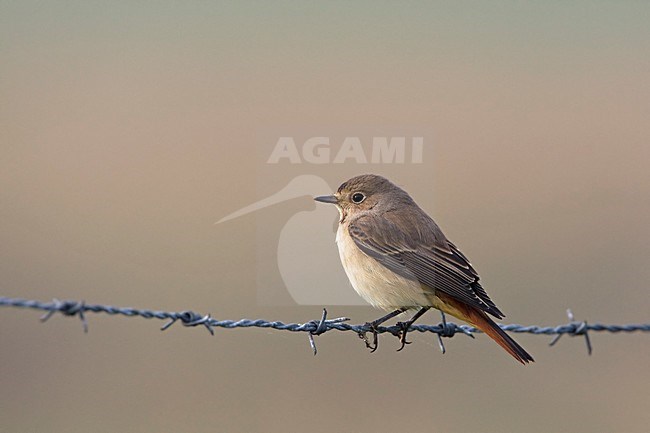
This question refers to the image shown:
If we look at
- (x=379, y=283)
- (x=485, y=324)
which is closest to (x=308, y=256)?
(x=379, y=283)

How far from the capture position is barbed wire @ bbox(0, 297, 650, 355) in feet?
13.7

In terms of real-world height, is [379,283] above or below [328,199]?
below

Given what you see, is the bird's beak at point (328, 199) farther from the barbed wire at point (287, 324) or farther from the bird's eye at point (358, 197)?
the barbed wire at point (287, 324)

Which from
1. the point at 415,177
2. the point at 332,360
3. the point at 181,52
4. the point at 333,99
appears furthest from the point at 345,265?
the point at 181,52

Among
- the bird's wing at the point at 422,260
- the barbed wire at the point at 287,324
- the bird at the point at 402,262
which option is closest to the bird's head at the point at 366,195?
the bird at the point at 402,262

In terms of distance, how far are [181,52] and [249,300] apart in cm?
1209

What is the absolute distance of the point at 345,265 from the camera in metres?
6.60

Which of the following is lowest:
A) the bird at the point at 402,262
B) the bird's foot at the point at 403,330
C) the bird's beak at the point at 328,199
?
the bird's foot at the point at 403,330

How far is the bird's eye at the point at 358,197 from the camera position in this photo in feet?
22.8

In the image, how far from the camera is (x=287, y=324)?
5.40 m

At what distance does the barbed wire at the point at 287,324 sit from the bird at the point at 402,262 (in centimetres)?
15

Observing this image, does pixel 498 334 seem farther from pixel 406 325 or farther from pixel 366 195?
pixel 366 195

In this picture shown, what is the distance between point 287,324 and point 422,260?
4.06ft

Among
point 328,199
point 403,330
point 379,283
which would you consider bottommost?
point 403,330
